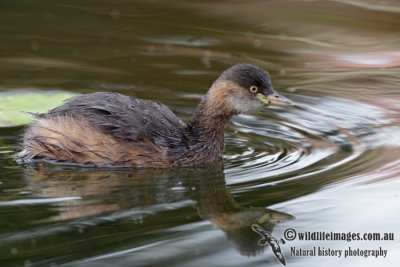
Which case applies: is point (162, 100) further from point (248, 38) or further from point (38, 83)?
point (248, 38)

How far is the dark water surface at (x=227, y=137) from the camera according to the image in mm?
5324

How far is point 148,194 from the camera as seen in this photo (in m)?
6.25

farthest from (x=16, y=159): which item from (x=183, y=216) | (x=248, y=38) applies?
(x=248, y=38)

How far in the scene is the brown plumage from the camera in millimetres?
7004

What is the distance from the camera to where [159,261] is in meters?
5.01

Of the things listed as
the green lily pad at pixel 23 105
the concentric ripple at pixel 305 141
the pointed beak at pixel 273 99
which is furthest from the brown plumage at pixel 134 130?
the green lily pad at pixel 23 105

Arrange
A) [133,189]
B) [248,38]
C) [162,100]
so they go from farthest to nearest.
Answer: [248,38]
[162,100]
[133,189]

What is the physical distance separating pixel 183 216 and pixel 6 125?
271 cm

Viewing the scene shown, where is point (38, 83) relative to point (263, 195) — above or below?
above

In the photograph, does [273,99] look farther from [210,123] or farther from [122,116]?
[122,116]

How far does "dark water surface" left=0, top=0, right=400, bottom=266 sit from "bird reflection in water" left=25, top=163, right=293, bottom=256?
1cm

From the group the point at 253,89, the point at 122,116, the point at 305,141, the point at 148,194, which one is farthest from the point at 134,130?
the point at 305,141

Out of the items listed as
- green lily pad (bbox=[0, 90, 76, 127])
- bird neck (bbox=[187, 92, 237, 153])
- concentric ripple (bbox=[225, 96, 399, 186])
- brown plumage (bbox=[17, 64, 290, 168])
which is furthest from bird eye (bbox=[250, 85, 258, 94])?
green lily pad (bbox=[0, 90, 76, 127])

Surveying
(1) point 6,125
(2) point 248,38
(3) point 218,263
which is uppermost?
(2) point 248,38
